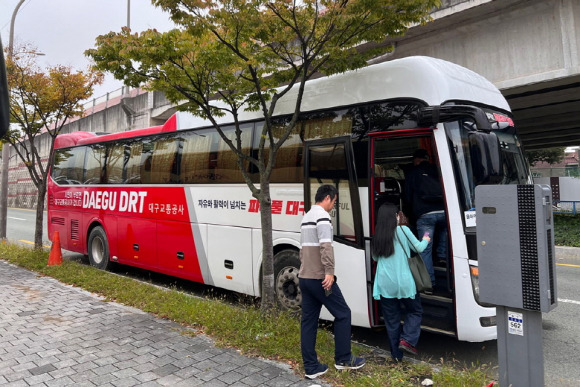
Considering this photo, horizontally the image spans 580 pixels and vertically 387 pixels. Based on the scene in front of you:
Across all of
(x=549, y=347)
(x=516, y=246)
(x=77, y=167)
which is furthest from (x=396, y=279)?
(x=77, y=167)

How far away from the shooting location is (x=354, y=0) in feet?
15.6

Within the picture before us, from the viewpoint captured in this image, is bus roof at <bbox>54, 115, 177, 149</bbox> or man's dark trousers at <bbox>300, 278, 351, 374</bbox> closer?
man's dark trousers at <bbox>300, 278, 351, 374</bbox>

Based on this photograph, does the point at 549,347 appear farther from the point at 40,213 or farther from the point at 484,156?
the point at 40,213

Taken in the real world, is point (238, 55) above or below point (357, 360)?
above

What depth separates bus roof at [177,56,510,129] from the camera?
4547mm

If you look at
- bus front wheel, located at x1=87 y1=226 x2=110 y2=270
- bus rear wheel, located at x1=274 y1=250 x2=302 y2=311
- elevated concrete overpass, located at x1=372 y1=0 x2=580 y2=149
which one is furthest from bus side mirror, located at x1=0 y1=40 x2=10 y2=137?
elevated concrete overpass, located at x1=372 y1=0 x2=580 y2=149

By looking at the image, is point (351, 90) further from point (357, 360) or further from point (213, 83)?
point (357, 360)

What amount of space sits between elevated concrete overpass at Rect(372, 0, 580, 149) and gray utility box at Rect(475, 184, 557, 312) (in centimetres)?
790

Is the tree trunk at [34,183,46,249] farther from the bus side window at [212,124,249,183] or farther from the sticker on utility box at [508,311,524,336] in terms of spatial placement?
the sticker on utility box at [508,311,524,336]

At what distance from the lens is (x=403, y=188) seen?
228 inches

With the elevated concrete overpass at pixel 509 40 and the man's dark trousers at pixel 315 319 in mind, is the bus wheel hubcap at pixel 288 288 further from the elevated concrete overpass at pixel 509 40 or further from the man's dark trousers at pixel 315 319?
the elevated concrete overpass at pixel 509 40

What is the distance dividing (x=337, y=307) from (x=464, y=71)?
3.32m

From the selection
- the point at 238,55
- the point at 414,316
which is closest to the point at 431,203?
the point at 414,316

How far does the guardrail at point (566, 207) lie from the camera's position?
17.6 meters
